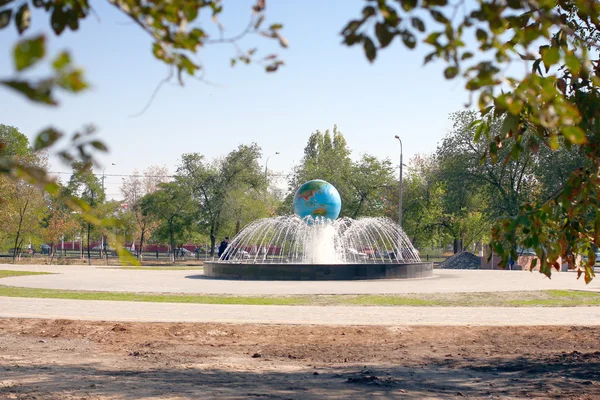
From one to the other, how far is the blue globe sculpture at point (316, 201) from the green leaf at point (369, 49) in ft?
90.3

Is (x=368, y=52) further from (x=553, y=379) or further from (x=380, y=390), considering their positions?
(x=553, y=379)

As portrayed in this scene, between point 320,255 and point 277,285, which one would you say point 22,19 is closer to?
point 277,285

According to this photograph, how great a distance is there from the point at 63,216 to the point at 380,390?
50904 mm

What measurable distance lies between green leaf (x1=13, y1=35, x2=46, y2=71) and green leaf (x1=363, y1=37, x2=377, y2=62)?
165cm

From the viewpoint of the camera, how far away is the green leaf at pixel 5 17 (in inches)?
103

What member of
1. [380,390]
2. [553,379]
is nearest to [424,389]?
[380,390]

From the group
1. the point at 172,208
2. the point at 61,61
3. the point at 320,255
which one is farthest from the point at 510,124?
the point at 172,208

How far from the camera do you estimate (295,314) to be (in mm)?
14242

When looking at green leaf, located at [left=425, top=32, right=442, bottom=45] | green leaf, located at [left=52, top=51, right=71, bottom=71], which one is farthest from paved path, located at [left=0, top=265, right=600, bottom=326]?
green leaf, located at [left=52, top=51, right=71, bottom=71]

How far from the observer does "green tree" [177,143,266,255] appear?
181 ft

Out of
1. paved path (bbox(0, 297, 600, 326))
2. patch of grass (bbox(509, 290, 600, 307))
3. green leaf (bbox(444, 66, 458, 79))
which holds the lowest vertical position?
paved path (bbox(0, 297, 600, 326))

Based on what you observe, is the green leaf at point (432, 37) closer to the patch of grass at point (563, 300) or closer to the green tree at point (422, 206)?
the patch of grass at point (563, 300)

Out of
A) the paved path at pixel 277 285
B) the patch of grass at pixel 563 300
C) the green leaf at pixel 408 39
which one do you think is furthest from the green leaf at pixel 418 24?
the paved path at pixel 277 285

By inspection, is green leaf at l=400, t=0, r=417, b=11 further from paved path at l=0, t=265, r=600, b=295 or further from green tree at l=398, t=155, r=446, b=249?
green tree at l=398, t=155, r=446, b=249
